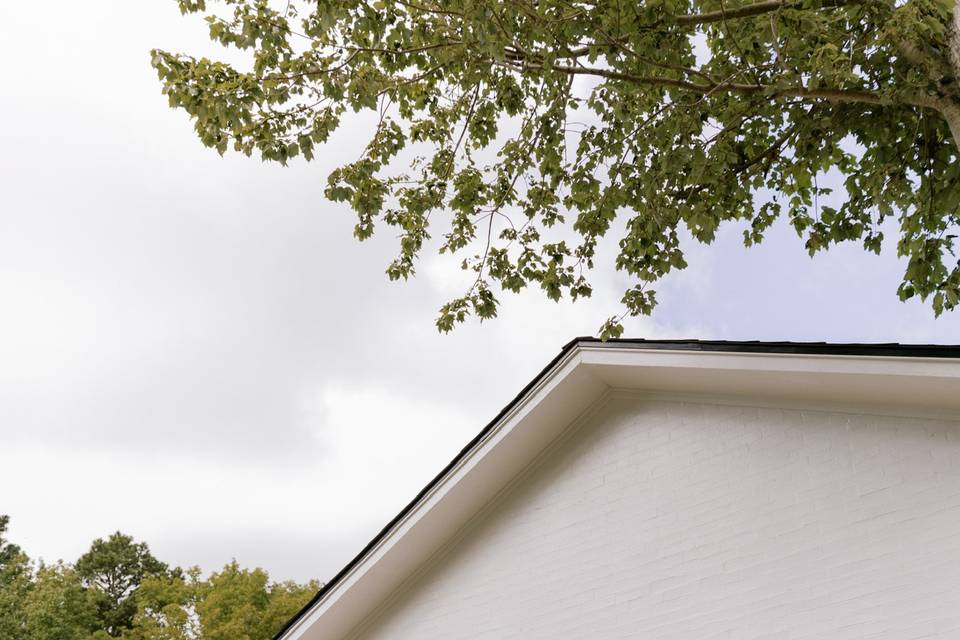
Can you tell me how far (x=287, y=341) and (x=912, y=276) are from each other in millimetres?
36448

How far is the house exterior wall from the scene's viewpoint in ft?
19.6

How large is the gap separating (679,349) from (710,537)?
1.74m

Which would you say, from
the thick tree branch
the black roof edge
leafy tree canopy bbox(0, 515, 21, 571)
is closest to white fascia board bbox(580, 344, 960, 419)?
the black roof edge

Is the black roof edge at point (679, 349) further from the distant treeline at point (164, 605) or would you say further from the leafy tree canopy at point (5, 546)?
the leafy tree canopy at point (5, 546)

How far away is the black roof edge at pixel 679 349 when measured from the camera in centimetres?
600

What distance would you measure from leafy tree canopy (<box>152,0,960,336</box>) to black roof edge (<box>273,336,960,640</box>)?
1.84ft

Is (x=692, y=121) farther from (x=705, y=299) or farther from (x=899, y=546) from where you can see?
(x=705, y=299)

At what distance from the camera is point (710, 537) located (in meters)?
7.04

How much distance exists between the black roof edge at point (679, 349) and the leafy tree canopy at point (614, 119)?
0.56 meters

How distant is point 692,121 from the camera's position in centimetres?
820

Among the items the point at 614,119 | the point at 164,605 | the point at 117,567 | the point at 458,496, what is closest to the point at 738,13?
the point at 614,119

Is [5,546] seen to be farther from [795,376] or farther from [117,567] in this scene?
[795,376]

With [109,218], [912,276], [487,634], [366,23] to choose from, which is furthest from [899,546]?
[109,218]

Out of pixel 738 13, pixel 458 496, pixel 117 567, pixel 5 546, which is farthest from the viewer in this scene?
pixel 117 567
